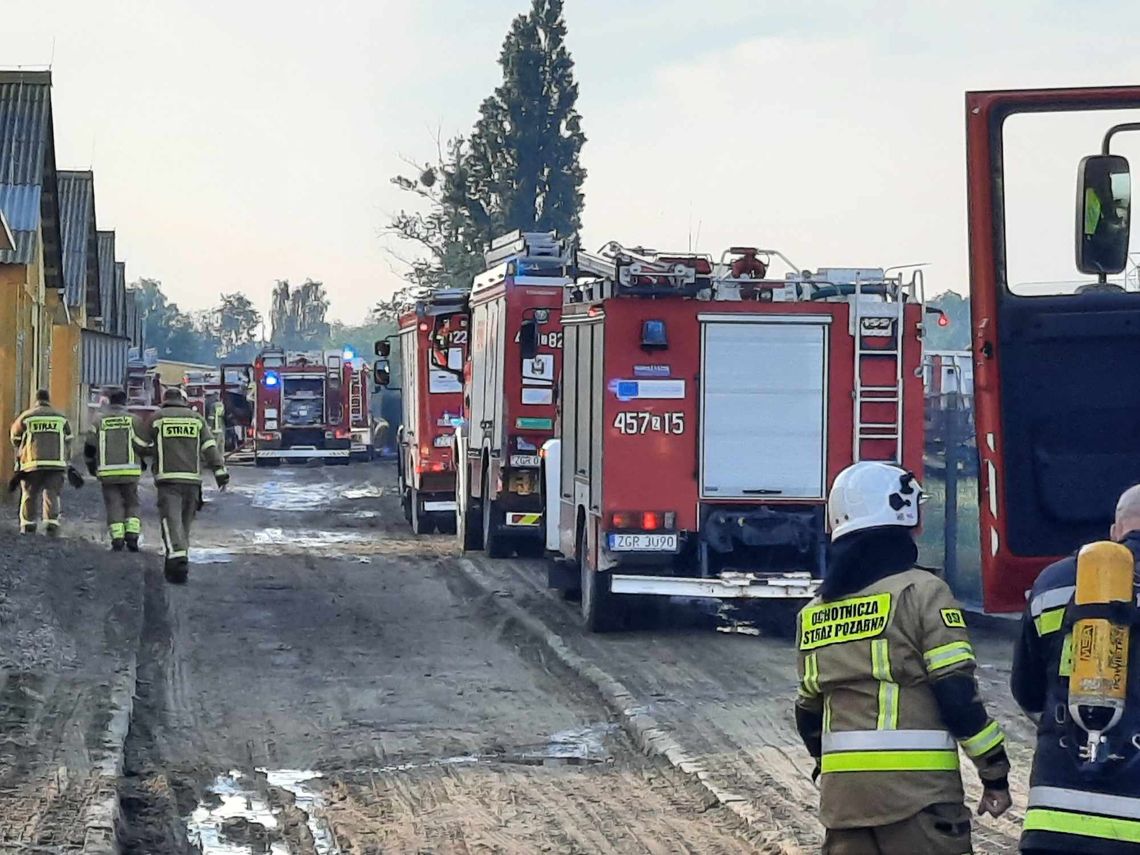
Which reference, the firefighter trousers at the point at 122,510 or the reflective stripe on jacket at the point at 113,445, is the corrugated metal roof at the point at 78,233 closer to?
the firefighter trousers at the point at 122,510

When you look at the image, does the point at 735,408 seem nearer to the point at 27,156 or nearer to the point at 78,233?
the point at 27,156

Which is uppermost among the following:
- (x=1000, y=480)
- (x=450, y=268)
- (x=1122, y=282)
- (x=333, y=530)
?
(x=450, y=268)

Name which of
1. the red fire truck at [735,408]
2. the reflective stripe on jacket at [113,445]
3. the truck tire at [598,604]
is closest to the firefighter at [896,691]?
the red fire truck at [735,408]

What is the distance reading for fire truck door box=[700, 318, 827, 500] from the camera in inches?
560

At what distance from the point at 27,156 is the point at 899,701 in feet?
103

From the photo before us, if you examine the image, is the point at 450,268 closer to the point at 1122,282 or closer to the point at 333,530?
the point at 333,530

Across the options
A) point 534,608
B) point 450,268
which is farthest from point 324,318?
point 534,608

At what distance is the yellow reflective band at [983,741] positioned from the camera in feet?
17.0

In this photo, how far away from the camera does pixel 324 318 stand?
620ft

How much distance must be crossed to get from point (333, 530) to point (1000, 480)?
21.6 metres

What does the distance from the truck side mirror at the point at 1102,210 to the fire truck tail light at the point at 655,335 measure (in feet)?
26.0

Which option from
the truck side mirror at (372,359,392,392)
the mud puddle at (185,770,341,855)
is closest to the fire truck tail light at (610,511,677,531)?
the mud puddle at (185,770,341,855)

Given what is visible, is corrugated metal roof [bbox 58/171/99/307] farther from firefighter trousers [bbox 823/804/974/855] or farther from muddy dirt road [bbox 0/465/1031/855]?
firefighter trousers [bbox 823/804/974/855]

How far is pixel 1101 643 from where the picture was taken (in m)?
4.54
